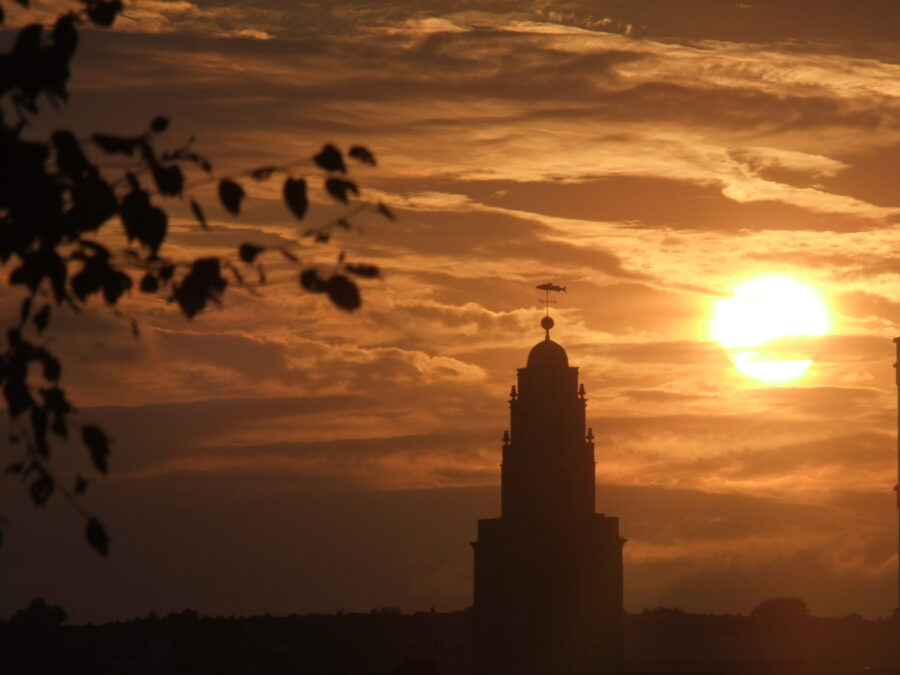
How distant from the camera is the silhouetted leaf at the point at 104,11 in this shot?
462 inches

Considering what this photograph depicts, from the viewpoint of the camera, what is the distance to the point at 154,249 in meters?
11.4

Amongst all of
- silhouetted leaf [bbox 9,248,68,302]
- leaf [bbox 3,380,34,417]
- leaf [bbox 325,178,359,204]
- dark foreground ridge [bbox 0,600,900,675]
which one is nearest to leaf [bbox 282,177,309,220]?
leaf [bbox 325,178,359,204]

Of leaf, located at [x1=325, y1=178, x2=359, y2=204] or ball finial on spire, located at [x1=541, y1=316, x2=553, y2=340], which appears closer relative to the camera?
leaf, located at [x1=325, y1=178, x2=359, y2=204]

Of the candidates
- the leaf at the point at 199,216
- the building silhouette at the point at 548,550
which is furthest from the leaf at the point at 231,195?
the building silhouette at the point at 548,550

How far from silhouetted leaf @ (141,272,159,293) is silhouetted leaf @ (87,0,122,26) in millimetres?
1643

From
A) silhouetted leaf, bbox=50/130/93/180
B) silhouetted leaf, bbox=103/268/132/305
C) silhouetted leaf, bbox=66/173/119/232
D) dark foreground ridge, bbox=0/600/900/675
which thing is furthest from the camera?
dark foreground ridge, bbox=0/600/900/675

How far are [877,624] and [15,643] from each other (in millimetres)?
71544

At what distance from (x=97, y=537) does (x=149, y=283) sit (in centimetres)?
171

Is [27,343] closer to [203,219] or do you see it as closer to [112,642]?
[203,219]

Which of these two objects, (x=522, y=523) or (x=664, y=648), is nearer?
(x=522, y=523)

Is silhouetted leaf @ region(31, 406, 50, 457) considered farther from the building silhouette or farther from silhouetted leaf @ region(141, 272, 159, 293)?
the building silhouette

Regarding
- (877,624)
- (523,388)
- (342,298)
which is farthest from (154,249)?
(877,624)

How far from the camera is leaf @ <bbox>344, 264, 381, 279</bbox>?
1139 centimetres

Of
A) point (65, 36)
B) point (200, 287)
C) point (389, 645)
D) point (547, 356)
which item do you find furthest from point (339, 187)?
point (389, 645)
